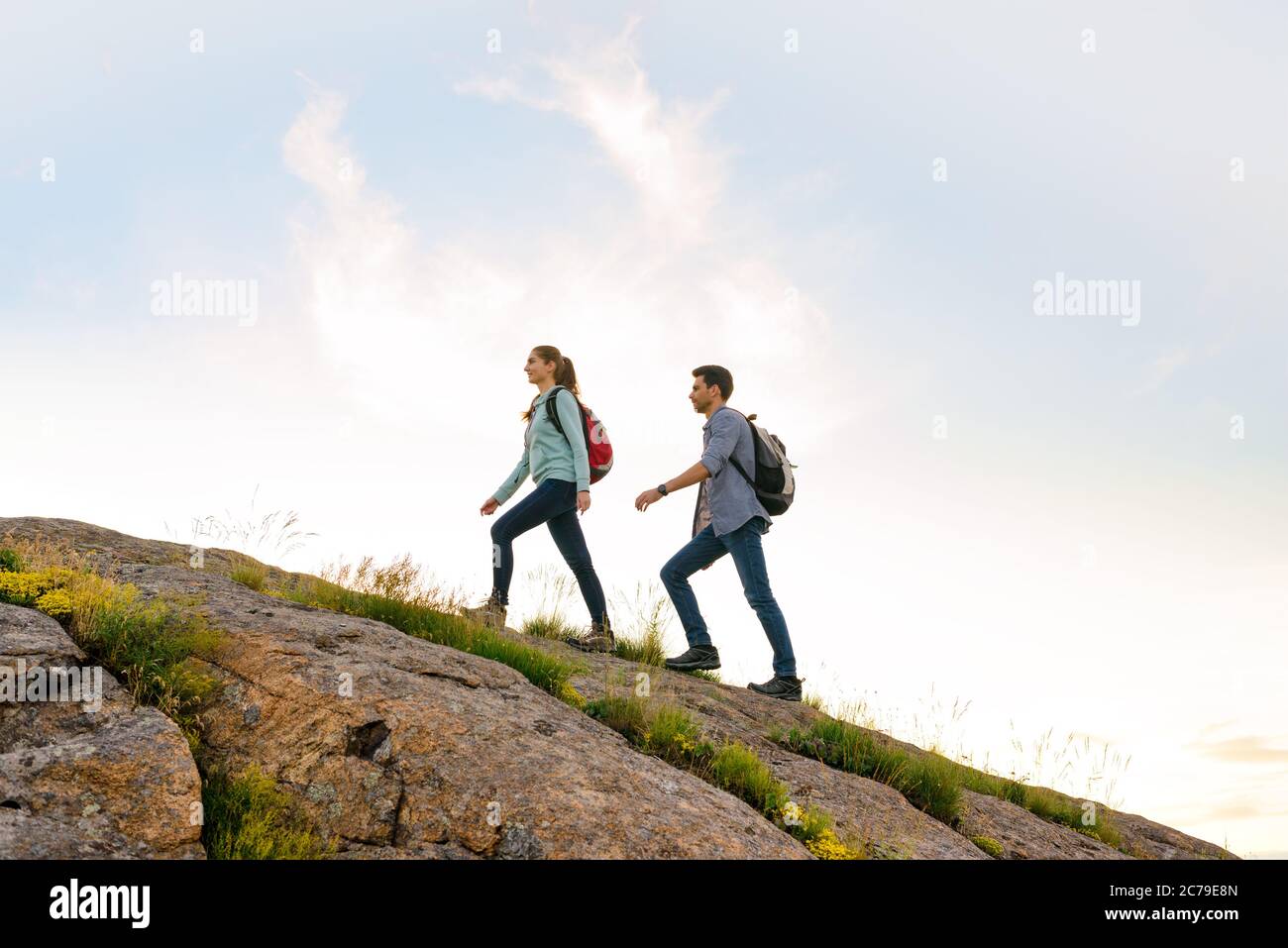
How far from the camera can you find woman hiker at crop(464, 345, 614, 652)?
994cm

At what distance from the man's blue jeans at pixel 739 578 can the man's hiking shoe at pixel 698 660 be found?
0.08 m

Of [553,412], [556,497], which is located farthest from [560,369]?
[556,497]

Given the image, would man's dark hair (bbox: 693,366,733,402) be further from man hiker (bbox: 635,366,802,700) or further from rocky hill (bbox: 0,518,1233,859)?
rocky hill (bbox: 0,518,1233,859)

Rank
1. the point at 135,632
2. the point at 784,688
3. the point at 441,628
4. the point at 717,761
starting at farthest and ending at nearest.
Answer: the point at 784,688 < the point at 441,628 < the point at 717,761 < the point at 135,632

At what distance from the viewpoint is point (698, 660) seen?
1032cm

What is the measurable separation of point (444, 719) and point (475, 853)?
1057 millimetres

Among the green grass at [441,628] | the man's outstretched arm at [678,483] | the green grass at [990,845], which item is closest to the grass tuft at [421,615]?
the green grass at [441,628]

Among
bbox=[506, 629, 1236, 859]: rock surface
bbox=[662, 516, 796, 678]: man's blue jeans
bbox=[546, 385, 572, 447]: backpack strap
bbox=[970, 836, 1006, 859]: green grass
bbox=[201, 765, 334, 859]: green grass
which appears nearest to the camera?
bbox=[201, 765, 334, 859]: green grass

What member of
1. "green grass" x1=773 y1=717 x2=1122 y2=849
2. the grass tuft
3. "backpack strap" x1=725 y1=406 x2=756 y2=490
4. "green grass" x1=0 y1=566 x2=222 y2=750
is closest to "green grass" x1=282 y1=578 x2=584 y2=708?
the grass tuft

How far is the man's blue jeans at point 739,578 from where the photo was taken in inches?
378

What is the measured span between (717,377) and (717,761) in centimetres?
467

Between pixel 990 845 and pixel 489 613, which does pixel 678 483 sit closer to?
pixel 489 613
